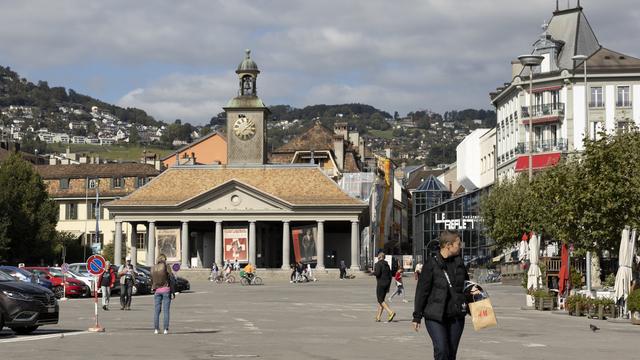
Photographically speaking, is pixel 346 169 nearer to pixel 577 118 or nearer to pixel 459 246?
pixel 577 118

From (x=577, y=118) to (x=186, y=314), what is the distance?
201 ft

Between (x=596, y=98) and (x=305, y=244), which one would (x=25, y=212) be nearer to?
(x=305, y=244)

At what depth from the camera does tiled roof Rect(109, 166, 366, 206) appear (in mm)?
101750

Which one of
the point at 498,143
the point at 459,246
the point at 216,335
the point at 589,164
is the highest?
the point at 498,143

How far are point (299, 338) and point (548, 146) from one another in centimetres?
7125

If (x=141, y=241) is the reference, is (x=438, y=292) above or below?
below

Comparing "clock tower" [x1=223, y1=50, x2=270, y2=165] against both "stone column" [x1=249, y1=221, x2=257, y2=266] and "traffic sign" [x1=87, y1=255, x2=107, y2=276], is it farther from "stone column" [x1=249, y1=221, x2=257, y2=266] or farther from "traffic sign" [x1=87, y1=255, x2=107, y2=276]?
"traffic sign" [x1=87, y1=255, x2=107, y2=276]

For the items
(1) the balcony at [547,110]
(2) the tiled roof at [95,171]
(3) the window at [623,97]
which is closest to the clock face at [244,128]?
(2) the tiled roof at [95,171]

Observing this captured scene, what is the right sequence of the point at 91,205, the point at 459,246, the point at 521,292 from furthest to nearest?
the point at 91,205, the point at 521,292, the point at 459,246

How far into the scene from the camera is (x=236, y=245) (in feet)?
328

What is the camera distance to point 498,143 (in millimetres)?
108938

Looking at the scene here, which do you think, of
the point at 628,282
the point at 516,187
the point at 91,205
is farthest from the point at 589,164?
the point at 91,205

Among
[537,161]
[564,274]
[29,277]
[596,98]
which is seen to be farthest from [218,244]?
[564,274]

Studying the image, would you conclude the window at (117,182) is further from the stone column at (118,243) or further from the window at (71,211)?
the stone column at (118,243)
